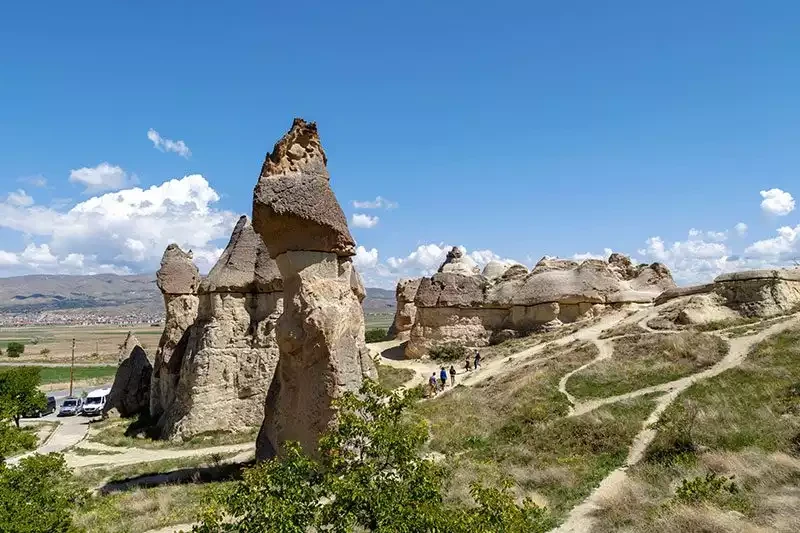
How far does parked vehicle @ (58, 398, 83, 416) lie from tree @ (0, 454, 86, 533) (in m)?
25.7

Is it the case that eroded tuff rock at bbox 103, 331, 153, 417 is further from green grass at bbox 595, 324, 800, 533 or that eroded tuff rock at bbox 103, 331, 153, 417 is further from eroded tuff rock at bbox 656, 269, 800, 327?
eroded tuff rock at bbox 656, 269, 800, 327

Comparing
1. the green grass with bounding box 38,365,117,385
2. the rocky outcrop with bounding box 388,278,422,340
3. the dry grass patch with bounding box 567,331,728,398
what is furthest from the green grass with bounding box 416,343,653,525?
the green grass with bounding box 38,365,117,385

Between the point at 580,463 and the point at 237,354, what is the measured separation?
12.0 m

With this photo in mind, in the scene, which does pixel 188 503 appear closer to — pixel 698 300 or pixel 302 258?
pixel 302 258

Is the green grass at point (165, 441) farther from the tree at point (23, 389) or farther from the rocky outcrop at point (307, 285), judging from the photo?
the tree at point (23, 389)

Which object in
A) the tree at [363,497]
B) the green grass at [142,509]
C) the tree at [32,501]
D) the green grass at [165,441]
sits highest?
the tree at [363,497]

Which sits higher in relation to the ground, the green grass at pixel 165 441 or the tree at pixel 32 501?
the tree at pixel 32 501

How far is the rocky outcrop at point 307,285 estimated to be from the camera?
438 inches

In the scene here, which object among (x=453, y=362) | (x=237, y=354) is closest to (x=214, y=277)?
(x=237, y=354)

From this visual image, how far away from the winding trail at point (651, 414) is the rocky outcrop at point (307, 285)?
4.78 meters

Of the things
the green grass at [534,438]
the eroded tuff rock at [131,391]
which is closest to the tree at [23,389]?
the eroded tuff rock at [131,391]

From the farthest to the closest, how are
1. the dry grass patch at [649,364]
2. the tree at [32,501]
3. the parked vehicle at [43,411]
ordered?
the parked vehicle at [43,411]
the dry grass patch at [649,364]
the tree at [32,501]

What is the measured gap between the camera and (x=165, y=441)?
17984 mm

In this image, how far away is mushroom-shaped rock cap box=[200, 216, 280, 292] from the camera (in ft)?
62.3
